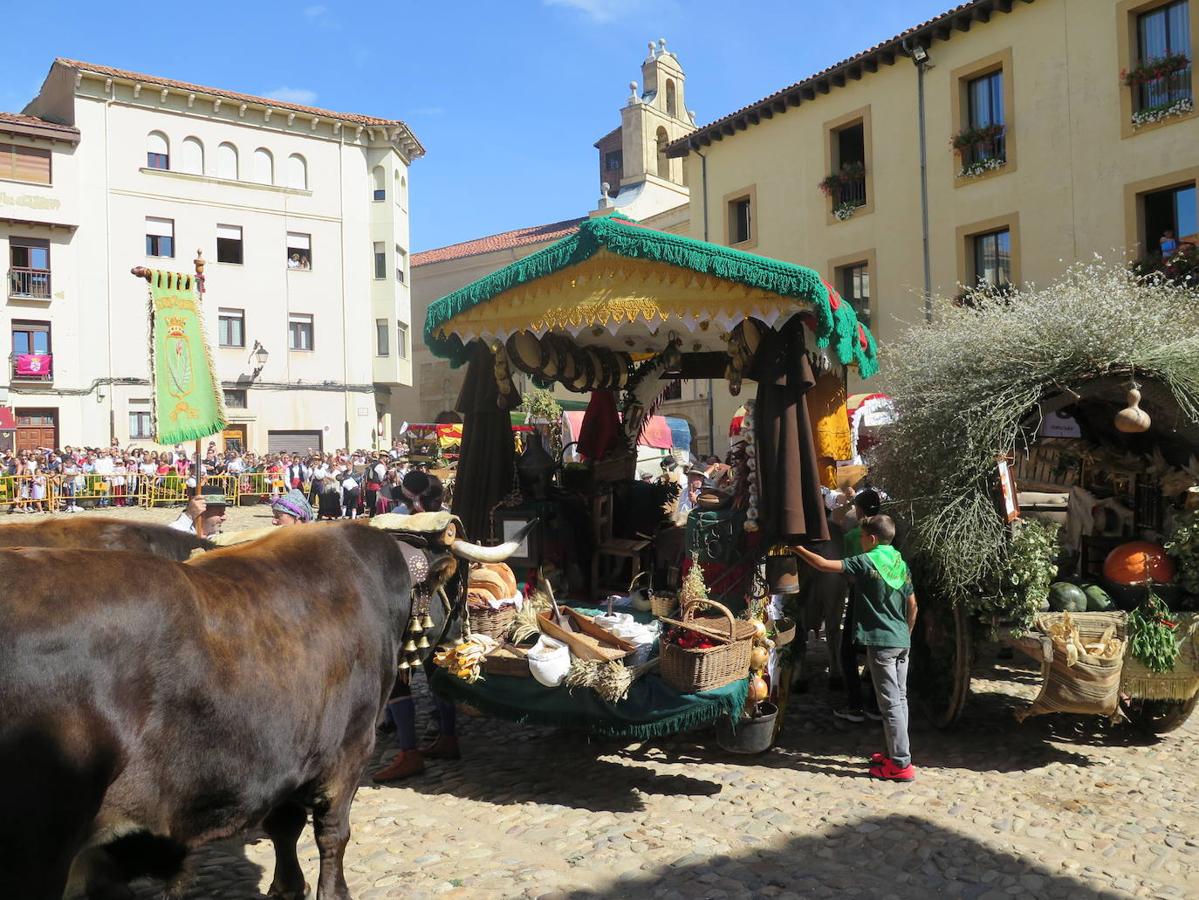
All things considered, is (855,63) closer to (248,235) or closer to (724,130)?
(724,130)

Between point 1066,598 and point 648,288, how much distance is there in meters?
3.24

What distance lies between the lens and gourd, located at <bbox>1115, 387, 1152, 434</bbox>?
18.6ft

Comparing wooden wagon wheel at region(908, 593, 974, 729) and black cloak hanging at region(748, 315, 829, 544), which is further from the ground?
black cloak hanging at region(748, 315, 829, 544)

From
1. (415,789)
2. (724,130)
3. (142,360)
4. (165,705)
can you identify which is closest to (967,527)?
(415,789)

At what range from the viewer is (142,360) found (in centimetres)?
3100

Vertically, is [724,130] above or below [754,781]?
above

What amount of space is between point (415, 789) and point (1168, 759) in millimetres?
4476

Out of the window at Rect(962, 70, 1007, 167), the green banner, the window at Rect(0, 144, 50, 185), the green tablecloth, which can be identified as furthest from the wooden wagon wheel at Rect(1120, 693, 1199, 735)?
the window at Rect(0, 144, 50, 185)

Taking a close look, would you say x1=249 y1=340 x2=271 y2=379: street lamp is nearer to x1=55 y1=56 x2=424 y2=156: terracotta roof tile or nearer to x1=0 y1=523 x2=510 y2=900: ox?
x1=55 y1=56 x2=424 y2=156: terracotta roof tile

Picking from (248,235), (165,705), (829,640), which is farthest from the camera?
(248,235)

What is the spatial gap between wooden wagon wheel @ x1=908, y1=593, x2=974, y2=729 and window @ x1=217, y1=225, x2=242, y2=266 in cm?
3143

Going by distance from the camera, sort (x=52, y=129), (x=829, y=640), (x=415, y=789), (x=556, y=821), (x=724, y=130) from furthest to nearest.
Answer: (x=52, y=129) < (x=724, y=130) < (x=829, y=640) < (x=415, y=789) < (x=556, y=821)

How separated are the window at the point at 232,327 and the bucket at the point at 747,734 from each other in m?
30.7

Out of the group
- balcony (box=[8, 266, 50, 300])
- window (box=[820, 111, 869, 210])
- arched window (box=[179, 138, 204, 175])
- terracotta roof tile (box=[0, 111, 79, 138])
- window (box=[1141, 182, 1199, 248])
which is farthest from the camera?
arched window (box=[179, 138, 204, 175])
